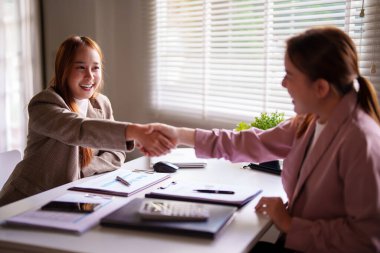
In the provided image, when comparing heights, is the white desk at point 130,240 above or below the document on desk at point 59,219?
below

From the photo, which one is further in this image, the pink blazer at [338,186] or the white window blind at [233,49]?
the white window blind at [233,49]

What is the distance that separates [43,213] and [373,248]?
903 millimetres

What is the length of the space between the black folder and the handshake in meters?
0.44

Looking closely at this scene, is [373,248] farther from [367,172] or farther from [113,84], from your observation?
[113,84]

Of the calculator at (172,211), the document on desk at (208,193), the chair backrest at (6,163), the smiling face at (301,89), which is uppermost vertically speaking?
the smiling face at (301,89)

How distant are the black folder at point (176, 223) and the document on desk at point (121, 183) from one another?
0.77ft

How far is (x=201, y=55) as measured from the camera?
298 centimetres

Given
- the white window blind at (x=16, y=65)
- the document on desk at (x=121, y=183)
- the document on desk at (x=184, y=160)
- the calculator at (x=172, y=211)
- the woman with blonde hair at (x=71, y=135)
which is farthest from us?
the white window blind at (x=16, y=65)

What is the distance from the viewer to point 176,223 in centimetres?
115

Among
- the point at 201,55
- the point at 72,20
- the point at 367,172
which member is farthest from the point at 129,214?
the point at 72,20

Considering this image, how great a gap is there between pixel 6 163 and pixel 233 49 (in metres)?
1.56

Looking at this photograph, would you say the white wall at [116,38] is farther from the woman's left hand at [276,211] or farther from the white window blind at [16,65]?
the woman's left hand at [276,211]

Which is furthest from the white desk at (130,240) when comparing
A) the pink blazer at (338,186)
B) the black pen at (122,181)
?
the black pen at (122,181)

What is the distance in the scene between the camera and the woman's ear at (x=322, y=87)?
47.4 inches
